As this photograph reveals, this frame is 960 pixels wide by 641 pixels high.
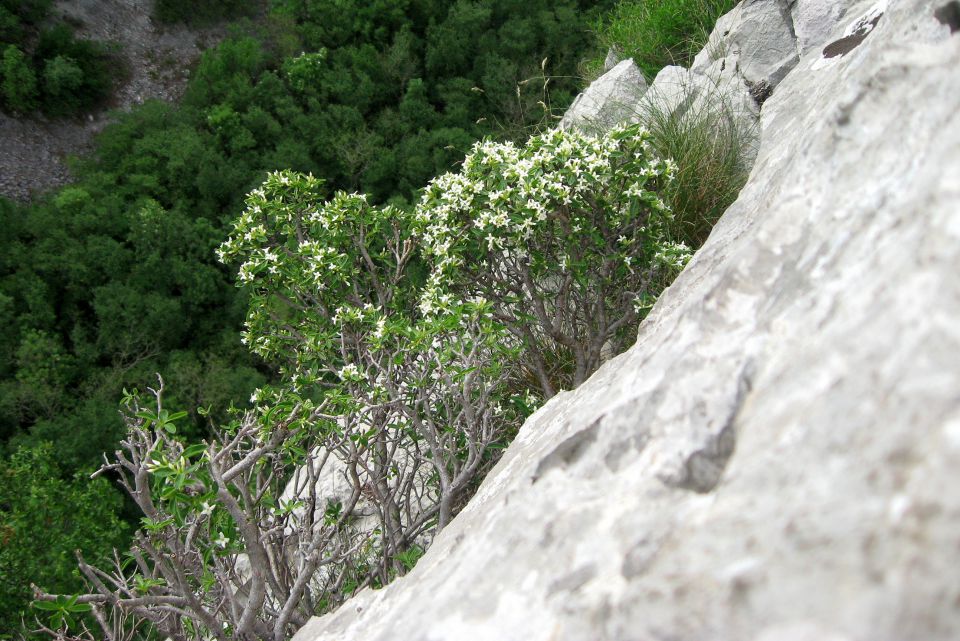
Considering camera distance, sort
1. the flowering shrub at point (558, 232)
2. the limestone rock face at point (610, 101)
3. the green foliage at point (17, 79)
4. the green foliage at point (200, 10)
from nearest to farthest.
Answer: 1. the flowering shrub at point (558, 232)
2. the limestone rock face at point (610, 101)
3. the green foliage at point (17, 79)
4. the green foliage at point (200, 10)

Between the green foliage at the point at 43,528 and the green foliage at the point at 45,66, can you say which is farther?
the green foliage at the point at 45,66

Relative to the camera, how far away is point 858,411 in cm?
111

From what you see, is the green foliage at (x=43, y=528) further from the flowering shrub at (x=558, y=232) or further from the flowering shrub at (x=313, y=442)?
the flowering shrub at (x=558, y=232)

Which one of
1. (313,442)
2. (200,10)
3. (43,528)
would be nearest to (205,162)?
(200,10)

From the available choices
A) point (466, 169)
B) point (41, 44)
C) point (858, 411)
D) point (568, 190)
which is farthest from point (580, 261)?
point (41, 44)

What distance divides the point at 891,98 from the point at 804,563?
1.14 meters

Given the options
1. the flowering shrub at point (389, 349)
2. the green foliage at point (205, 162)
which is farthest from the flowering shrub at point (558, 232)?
the green foliage at point (205, 162)

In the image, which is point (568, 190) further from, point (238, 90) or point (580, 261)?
point (238, 90)

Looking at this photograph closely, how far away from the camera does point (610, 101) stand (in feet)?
21.4

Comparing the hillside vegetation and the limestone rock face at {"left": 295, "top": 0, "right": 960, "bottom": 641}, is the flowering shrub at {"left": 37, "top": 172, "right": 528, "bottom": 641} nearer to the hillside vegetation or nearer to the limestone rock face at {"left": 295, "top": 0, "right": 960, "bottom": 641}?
the hillside vegetation

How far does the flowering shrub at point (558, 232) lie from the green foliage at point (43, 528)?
10.3ft

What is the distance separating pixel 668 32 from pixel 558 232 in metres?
4.55

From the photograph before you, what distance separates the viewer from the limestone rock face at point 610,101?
6.33 m

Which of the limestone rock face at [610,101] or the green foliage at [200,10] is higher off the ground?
the green foliage at [200,10]
